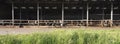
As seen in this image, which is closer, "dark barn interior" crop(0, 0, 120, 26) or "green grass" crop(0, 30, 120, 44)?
"green grass" crop(0, 30, 120, 44)

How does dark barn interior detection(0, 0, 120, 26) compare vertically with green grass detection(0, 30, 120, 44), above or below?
above

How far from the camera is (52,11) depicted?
123 ft

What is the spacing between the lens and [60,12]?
37750mm

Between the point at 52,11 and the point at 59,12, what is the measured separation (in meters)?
0.78

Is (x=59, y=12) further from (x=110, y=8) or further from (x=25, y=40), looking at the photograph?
(x=25, y=40)

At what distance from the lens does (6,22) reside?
35812 millimetres

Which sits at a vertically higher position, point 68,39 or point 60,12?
point 60,12

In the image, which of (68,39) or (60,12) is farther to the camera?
(60,12)

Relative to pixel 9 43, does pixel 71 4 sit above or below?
above

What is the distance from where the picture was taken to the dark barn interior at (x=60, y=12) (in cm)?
3606

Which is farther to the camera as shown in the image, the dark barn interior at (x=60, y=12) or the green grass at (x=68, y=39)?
the dark barn interior at (x=60, y=12)

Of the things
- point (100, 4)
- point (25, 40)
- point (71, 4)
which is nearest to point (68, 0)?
point (71, 4)

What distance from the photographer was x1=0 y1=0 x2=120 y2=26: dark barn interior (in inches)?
1420

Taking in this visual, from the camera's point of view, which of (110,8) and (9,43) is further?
(110,8)
